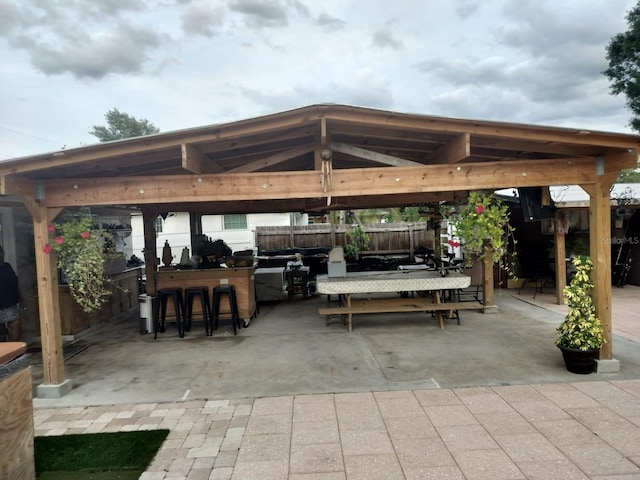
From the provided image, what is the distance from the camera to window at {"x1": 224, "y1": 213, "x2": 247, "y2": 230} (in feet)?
57.0

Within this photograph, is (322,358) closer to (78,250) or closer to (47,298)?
(78,250)

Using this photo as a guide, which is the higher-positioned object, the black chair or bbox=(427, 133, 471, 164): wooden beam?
bbox=(427, 133, 471, 164): wooden beam

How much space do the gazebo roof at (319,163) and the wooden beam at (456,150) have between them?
11 mm

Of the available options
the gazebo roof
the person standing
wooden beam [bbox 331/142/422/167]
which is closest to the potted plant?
the gazebo roof

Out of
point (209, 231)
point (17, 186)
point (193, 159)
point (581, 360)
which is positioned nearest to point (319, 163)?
point (193, 159)

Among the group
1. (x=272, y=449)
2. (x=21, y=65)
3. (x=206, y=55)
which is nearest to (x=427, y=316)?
(x=272, y=449)

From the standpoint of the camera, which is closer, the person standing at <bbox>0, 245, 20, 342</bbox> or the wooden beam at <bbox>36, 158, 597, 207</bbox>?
the wooden beam at <bbox>36, 158, 597, 207</bbox>

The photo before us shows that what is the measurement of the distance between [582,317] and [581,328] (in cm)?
11

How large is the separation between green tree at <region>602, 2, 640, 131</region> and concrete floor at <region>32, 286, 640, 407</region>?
9.38 meters

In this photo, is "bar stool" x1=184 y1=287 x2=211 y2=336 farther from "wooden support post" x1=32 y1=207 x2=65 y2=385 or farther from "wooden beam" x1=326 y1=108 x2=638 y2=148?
"wooden beam" x1=326 y1=108 x2=638 y2=148

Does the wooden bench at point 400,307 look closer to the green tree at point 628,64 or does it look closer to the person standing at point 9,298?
the person standing at point 9,298

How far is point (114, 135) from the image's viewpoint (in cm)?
3309

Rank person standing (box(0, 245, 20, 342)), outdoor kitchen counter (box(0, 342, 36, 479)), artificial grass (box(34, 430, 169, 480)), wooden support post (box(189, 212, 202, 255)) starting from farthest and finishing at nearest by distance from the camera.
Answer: wooden support post (box(189, 212, 202, 255)) < person standing (box(0, 245, 20, 342)) < artificial grass (box(34, 430, 169, 480)) < outdoor kitchen counter (box(0, 342, 36, 479))

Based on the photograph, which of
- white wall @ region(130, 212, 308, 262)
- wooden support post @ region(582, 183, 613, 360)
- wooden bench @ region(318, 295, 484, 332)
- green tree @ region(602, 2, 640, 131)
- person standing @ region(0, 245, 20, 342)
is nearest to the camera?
wooden support post @ region(582, 183, 613, 360)
